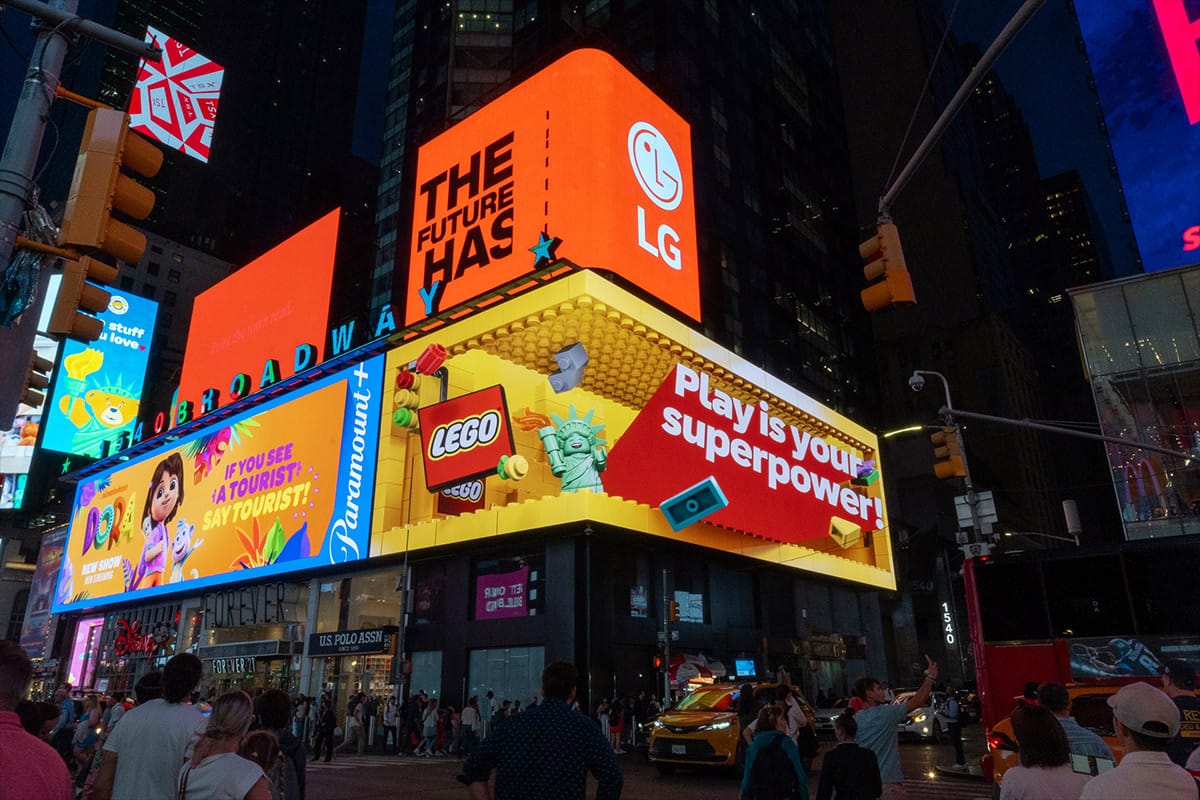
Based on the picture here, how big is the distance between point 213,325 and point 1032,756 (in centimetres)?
4887

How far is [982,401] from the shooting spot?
9719 cm

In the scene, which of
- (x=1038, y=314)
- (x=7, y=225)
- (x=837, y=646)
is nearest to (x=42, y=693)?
(x=837, y=646)

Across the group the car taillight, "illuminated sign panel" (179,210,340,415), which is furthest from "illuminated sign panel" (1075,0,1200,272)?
"illuminated sign panel" (179,210,340,415)

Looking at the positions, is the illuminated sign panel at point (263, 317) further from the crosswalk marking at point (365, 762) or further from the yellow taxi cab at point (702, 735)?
the yellow taxi cab at point (702, 735)

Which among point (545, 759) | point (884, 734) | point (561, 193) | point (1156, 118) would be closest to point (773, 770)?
point (884, 734)

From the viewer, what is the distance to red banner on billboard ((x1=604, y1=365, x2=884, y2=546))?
27047 mm

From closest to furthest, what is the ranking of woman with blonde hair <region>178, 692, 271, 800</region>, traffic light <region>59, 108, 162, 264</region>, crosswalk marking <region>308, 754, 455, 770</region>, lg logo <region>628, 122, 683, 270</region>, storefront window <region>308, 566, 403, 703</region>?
woman with blonde hair <region>178, 692, 271, 800</region> → traffic light <region>59, 108, 162, 264</region> → crosswalk marking <region>308, 754, 455, 770</region> → storefront window <region>308, 566, 403, 703</region> → lg logo <region>628, 122, 683, 270</region>

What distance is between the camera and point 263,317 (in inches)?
1640

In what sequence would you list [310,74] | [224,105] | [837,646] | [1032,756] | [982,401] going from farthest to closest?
[310,74]
[224,105]
[982,401]
[837,646]
[1032,756]

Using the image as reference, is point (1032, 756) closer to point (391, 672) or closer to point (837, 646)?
point (391, 672)

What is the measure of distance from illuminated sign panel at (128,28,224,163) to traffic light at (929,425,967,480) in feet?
65.8

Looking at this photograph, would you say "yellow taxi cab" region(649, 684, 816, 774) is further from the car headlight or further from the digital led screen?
the digital led screen

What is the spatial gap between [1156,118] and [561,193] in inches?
806

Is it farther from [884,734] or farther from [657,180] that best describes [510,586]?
[884,734]
